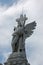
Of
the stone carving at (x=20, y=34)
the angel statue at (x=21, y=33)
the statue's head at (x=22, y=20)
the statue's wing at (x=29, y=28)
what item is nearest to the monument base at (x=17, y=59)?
the stone carving at (x=20, y=34)

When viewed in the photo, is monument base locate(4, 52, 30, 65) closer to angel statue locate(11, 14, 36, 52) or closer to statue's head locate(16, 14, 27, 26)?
angel statue locate(11, 14, 36, 52)

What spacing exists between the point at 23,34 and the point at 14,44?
4.26 feet

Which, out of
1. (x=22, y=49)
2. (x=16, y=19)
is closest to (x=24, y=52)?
(x=22, y=49)

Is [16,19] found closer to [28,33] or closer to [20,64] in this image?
[28,33]

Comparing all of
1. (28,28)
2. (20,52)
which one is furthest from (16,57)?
(28,28)

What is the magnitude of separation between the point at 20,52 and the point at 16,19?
134 inches

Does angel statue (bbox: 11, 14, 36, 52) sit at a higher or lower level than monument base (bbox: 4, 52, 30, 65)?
higher

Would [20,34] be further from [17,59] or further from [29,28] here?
[17,59]

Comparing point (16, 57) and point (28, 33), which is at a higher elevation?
point (28, 33)

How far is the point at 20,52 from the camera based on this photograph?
37188 millimetres

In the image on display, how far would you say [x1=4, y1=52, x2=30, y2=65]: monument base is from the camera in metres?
36.5

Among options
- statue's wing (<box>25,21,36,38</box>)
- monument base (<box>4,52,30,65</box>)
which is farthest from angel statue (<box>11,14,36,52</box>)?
monument base (<box>4,52,30,65</box>)

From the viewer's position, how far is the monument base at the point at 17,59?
36.5 metres

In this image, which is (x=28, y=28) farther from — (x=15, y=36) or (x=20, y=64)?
(x=20, y=64)
